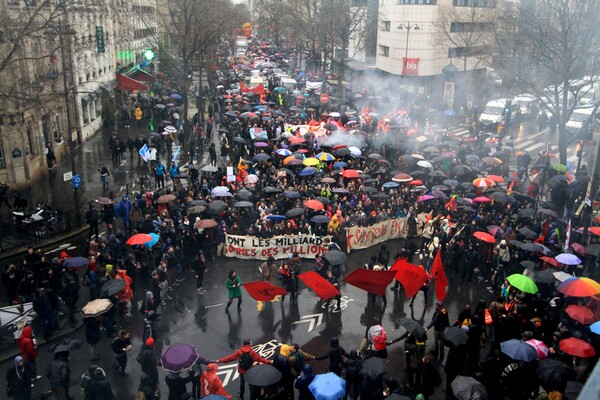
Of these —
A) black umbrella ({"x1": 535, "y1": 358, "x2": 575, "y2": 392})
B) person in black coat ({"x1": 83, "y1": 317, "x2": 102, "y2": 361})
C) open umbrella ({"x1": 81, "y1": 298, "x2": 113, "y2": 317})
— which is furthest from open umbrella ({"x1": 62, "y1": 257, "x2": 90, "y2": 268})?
black umbrella ({"x1": 535, "y1": 358, "x2": 575, "y2": 392})

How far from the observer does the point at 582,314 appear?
12672 mm

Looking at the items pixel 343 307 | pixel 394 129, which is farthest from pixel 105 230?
pixel 394 129

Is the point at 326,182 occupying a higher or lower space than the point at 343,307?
higher

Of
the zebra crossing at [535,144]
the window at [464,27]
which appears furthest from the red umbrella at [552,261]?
the window at [464,27]

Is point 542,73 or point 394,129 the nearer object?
point 394,129

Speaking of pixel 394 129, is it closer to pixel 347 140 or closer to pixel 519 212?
pixel 347 140

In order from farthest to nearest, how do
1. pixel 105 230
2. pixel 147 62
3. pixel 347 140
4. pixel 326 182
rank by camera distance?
1. pixel 147 62
2. pixel 347 140
3. pixel 326 182
4. pixel 105 230

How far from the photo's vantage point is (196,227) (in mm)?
18062

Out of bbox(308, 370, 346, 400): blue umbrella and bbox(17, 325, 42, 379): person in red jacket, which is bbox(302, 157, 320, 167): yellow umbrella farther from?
bbox(308, 370, 346, 400): blue umbrella

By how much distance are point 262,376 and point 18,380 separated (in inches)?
202

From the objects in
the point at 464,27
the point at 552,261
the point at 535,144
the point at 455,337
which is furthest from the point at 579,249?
the point at 464,27

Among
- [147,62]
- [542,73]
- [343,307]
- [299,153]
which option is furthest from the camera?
[147,62]

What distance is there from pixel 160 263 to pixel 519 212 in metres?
13.0

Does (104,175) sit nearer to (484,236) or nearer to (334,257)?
(334,257)
